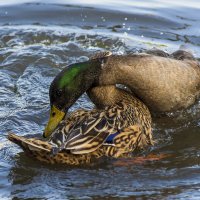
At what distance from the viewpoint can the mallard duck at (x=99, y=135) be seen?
20.6ft

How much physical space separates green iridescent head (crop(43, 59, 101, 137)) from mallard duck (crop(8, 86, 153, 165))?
0.29 feet

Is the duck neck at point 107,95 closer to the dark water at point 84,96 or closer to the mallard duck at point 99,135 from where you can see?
the mallard duck at point 99,135

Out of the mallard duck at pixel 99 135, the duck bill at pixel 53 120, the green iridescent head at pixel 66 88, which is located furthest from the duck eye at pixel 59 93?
the mallard duck at pixel 99 135

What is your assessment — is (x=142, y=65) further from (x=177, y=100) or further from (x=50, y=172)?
(x=50, y=172)

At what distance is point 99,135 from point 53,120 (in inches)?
20.8

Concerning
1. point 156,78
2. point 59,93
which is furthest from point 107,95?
point 59,93

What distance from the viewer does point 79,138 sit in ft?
21.0

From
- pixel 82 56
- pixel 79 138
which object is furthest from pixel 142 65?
pixel 82 56

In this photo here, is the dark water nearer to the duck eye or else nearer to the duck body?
the duck body

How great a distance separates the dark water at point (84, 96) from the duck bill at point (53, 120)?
1.01 feet

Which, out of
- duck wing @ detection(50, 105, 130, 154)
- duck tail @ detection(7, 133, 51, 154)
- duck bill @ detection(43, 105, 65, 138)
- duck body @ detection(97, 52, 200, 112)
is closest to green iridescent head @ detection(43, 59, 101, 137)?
duck bill @ detection(43, 105, 65, 138)

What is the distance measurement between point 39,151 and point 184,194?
131cm

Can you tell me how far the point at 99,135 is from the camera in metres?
6.49

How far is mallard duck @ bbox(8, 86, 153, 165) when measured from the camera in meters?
6.29
